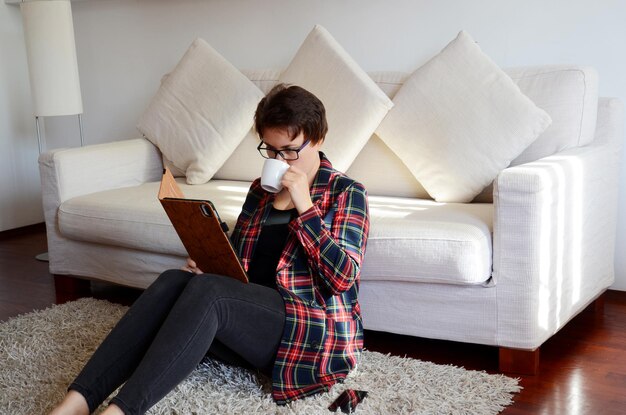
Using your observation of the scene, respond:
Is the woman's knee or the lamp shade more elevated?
the lamp shade

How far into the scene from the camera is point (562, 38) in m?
2.93

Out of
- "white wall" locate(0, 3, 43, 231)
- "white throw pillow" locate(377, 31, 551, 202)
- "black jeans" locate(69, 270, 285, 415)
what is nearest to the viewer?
"black jeans" locate(69, 270, 285, 415)

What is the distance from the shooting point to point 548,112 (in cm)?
265

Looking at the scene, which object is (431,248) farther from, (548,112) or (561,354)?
(548,112)

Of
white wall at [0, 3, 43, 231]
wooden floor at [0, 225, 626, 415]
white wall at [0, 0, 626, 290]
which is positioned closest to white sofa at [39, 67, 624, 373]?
wooden floor at [0, 225, 626, 415]

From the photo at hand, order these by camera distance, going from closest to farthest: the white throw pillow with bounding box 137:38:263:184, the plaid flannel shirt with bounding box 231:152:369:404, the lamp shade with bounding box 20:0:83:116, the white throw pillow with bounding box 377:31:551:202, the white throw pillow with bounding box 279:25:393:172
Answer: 1. the plaid flannel shirt with bounding box 231:152:369:404
2. the white throw pillow with bounding box 377:31:551:202
3. the white throw pillow with bounding box 279:25:393:172
4. the white throw pillow with bounding box 137:38:263:184
5. the lamp shade with bounding box 20:0:83:116

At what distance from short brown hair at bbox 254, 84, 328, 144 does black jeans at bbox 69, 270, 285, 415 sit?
0.40 metres

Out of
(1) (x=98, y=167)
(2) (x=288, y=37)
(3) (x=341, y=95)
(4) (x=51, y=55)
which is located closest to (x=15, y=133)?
(4) (x=51, y=55)

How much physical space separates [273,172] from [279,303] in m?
0.32

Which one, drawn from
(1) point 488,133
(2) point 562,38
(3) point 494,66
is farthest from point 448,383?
(2) point 562,38

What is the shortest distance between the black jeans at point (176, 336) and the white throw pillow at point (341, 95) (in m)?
1.05

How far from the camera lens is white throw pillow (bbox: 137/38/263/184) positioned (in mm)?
3248

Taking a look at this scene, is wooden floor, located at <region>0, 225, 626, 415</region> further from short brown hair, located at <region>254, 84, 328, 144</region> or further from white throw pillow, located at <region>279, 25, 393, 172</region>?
short brown hair, located at <region>254, 84, 328, 144</region>

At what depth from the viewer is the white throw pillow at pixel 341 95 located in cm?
285
